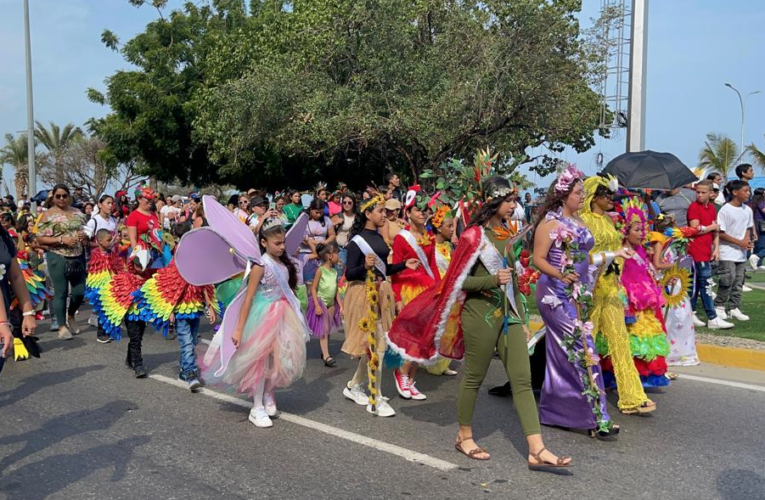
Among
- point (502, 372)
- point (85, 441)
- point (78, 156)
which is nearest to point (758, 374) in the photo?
point (502, 372)

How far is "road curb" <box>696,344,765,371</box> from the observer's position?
7904 millimetres

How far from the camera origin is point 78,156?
54469 mm

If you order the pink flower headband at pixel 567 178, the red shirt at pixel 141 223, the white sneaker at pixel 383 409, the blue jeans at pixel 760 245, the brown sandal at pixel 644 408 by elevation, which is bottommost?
the white sneaker at pixel 383 409

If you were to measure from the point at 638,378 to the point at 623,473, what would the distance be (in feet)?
4.47

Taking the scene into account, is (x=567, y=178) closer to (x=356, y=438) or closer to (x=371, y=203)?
(x=371, y=203)

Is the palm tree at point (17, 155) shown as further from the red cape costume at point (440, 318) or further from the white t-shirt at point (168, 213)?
the red cape costume at point (440, 318)

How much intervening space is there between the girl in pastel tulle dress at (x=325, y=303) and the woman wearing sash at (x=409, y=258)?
143cm

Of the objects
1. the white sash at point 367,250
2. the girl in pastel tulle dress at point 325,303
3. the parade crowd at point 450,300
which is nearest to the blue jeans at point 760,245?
the parade crowd at point 450,300

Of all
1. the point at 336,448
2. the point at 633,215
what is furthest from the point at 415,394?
the point at 633,215

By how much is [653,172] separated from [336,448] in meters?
5.88

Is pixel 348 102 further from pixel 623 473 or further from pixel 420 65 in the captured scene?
pixel 623 473

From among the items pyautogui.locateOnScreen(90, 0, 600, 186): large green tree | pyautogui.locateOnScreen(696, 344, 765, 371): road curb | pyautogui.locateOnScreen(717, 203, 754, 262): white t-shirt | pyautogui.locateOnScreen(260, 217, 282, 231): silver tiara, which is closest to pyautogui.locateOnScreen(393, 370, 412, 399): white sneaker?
pyautogui.locateOnScreen(260, 217, 282, 231): silver tiara

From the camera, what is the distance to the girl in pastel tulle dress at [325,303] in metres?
8.31

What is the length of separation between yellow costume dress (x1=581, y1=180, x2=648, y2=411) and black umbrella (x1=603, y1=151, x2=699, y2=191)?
3.39 metres
